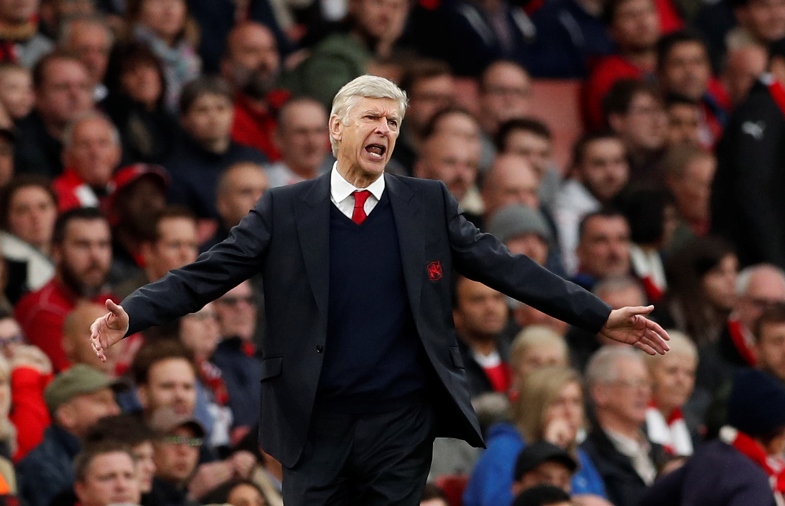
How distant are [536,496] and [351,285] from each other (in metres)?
2.33

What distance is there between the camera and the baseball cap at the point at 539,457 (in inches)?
310

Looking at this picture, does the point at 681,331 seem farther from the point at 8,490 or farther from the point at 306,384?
the point at 306,384

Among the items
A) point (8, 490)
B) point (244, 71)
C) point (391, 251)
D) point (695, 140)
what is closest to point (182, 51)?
point (244, 71)

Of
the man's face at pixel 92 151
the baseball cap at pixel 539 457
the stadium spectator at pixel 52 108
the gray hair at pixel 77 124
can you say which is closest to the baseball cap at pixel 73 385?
the baseball cap at pixel 539 457

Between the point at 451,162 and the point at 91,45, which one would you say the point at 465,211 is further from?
the point at 91,45

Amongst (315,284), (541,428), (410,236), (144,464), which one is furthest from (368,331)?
(541,428)

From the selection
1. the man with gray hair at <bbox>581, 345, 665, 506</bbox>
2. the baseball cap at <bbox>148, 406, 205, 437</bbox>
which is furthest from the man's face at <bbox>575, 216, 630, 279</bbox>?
the baseball cap at <bbox>148, 406, 205, 437</bbox>

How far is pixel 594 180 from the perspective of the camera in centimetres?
1178

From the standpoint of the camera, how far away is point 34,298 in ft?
29.3

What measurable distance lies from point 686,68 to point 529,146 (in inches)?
82.0

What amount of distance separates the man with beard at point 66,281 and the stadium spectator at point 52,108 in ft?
3.95

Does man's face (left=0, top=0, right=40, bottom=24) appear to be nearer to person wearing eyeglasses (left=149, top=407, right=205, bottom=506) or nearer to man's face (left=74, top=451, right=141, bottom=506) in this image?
person wearing eyeglasses (left=149, top=407, right=205, bottom=506)

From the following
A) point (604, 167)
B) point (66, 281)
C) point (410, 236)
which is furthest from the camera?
point (604, 167)

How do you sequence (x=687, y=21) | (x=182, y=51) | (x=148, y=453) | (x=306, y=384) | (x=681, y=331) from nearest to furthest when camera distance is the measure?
1. (x=306, y=384)
2. (x=148, y=453)
3. (x=681, y=331)
4. (x=182, y=51)
5. (x=687, y=21)
